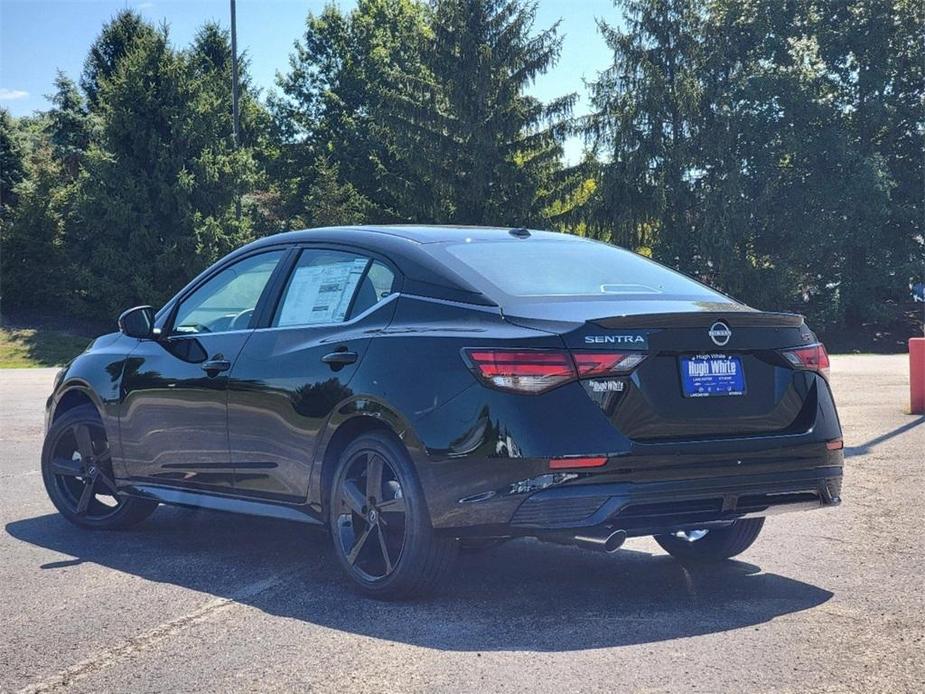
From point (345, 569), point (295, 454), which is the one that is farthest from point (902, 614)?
point (295, 454)

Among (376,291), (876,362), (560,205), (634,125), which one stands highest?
(634,125)

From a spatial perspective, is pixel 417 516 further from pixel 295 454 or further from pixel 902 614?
pixel 902 614

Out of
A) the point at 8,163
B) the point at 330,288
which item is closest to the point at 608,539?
the point at 330,288

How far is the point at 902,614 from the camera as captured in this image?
16.8 feet

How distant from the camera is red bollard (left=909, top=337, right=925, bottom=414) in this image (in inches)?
545

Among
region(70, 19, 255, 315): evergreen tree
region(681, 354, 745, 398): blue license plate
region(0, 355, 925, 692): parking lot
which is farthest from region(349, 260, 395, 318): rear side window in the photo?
region(70, 19, 255, 315): evergreen tree

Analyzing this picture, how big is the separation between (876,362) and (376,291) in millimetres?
22785

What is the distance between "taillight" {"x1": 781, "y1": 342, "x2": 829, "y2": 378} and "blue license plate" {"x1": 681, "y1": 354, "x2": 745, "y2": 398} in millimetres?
304

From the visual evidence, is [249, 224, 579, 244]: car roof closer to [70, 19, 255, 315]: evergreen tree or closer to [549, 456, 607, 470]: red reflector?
[549, 456, 607, 470]: red reflector

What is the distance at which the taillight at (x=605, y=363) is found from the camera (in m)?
4.98

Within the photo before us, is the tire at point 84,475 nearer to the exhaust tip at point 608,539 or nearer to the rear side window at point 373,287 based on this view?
the rear side window at point 373,287

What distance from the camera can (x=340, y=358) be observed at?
5.68 m

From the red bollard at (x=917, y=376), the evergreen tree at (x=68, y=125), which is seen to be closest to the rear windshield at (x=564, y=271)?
the red bollard at (x=917, y=376)

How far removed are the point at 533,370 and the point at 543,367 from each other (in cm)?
4
